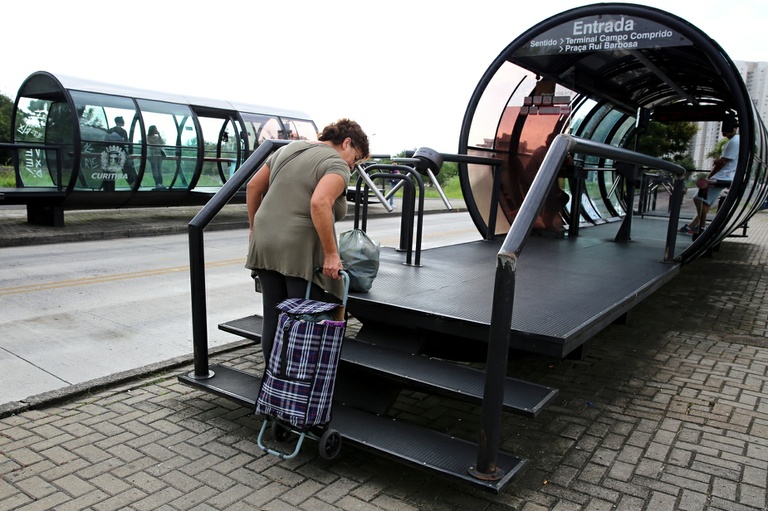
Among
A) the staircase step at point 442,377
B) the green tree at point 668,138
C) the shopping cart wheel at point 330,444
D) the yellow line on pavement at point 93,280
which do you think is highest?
the green tree at point 668,138

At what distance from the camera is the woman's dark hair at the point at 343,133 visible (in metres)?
3.53

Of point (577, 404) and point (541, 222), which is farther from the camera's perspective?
point (541, 222)

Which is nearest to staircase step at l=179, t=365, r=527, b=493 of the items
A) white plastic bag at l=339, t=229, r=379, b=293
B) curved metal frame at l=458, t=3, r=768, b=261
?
white plastic bag at l=339, t=229, r=379, b=293

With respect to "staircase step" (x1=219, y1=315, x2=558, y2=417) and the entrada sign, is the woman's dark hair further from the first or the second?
the entrada sign

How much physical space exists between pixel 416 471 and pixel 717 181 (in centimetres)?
837

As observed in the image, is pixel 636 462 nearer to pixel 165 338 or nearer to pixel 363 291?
pixel 363 291

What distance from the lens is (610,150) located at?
377cm

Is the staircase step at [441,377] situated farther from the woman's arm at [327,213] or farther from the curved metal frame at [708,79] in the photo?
the curved metal frame at [708,79]

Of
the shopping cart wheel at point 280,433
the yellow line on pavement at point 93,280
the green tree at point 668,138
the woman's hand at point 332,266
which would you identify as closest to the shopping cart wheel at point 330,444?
the shopping cart wheel at point 280,433

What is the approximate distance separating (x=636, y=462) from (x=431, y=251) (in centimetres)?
359

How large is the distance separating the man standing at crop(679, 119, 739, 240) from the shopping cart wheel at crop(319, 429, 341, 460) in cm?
834

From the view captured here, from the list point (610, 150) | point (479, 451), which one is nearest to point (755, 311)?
point (610, 150)

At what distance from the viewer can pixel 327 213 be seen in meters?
3.22

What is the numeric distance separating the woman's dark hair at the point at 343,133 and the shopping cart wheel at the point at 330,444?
1.59 m
